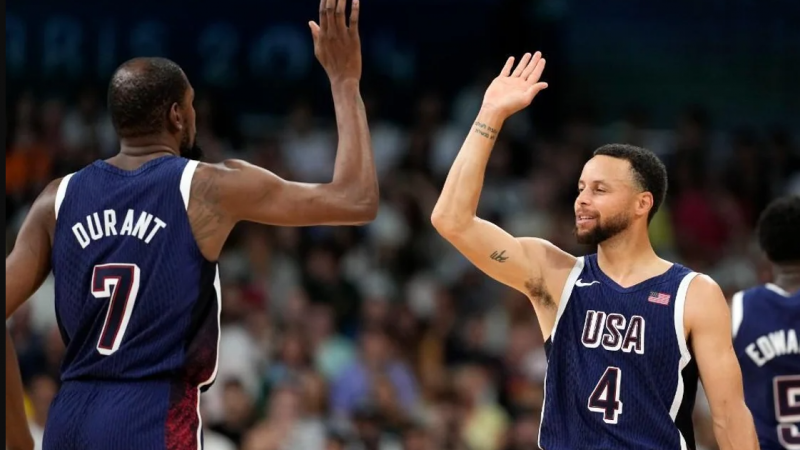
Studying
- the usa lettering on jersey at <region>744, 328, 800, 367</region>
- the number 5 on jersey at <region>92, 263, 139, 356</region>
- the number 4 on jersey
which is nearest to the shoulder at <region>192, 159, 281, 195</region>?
the number 5 on jersey at <region>92, 263, 139, 356</region>

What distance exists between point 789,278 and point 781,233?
0.83 ft

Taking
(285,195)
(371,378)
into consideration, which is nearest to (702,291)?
(285,195)

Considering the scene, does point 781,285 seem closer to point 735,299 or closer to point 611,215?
point 735,299

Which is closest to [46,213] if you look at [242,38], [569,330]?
[569,330]

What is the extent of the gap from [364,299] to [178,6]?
457 centimetres

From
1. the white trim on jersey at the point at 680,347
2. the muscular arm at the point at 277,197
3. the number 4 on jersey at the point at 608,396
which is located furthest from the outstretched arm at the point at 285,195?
the white trim on jersey at the point at 680,347

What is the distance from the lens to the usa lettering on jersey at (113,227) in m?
5.04

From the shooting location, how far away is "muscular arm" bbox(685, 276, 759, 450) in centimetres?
562

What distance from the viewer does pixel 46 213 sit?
5.18m

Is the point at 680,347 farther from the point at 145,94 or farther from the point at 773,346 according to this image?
the point at 145,94

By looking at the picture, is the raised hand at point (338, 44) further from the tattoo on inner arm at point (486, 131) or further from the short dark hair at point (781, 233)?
the short dark hair at point (781, 233)

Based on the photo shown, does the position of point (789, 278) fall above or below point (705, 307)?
below

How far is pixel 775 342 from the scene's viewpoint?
7.04 m

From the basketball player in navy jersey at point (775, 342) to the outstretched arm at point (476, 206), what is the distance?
153 cm
